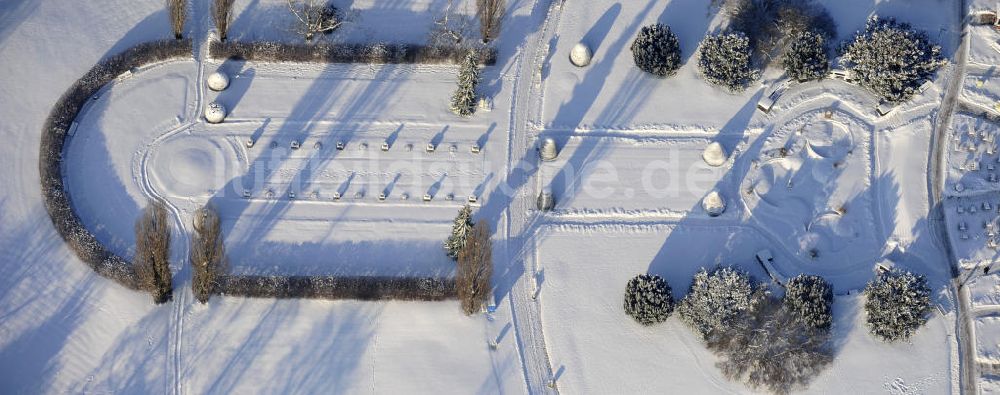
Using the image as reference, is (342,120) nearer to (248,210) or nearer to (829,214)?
(248,210)

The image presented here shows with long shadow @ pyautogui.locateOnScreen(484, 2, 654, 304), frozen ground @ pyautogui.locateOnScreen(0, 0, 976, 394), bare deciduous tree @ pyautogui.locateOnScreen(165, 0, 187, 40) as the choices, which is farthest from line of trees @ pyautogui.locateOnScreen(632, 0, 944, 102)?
bare deciduous tree @ pyautogui.locateOnScreen(165, 0, 187, 40)

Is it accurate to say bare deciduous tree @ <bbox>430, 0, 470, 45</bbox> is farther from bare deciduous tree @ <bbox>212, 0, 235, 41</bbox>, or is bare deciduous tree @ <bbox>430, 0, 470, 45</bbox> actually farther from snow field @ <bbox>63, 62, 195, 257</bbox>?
snow field @ <bbox>63, 62, 195, 257</bbox>

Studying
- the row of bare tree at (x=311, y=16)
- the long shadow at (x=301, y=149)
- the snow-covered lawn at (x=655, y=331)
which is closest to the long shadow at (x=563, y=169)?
the snow-covered lawn at (x=655, y=331)

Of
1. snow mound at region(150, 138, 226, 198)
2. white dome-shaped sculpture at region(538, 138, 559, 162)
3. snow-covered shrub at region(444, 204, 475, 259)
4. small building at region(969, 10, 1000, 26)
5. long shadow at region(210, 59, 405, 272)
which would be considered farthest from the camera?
small building at region(969, 10, 1000, 26)

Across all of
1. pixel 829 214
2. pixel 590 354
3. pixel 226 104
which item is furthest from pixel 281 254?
pixel 829 214

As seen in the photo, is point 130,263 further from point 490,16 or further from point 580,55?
point 580,55

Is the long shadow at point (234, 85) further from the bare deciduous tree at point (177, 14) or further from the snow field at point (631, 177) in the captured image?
the snow field at point (631, 177)

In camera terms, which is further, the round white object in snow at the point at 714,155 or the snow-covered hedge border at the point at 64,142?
the round white object in snow at the point at 714,155
